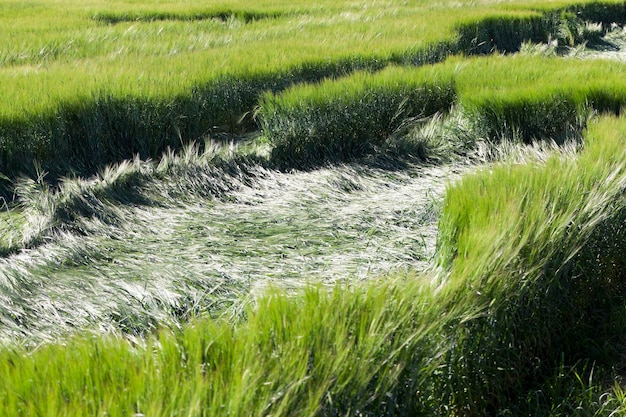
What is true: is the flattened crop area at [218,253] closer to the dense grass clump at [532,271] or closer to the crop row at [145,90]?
the dense grass clump at [532,271]

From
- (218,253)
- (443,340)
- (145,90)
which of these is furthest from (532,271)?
(145,90)

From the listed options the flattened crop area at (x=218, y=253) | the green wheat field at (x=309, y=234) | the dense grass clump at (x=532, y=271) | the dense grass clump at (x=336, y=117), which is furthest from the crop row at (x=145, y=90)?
the dense grass clump at (x=532, y=271)

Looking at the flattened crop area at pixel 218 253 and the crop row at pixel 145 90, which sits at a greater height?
the crop row at pixel 145 90

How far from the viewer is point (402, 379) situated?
5.77 feet

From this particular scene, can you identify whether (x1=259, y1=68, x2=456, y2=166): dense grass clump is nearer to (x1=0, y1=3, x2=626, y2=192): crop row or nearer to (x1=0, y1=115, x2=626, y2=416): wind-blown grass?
(x1=0, y1=3, x2=626, y2=192): crop row

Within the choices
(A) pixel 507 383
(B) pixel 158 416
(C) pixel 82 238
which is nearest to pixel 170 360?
(B) pixel 158 416

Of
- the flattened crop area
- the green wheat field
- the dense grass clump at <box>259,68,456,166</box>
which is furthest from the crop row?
the flattened crop area

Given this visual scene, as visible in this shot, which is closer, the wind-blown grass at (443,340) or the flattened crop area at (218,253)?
the wind-blown grass at (443,340)

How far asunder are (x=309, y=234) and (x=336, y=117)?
5.42 ft

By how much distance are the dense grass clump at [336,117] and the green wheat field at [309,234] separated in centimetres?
2

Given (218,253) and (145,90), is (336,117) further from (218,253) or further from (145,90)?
(218,253)

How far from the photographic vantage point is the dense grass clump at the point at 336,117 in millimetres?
4648

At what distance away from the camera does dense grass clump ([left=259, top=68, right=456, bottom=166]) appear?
465cm

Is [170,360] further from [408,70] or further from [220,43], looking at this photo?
[220,43]
